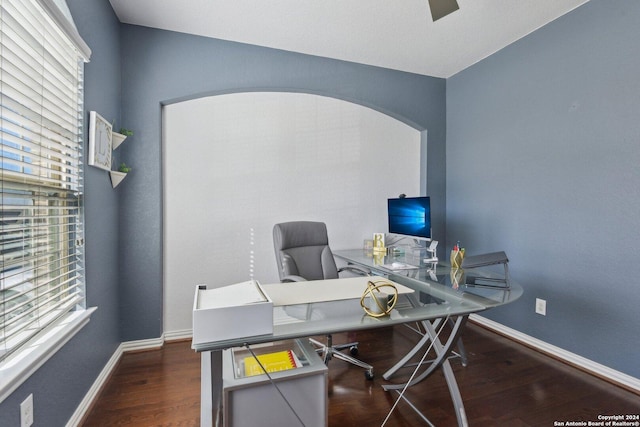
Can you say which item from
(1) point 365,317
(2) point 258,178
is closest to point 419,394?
(1) point 365,317

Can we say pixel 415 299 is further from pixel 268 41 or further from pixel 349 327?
pixel 268 41

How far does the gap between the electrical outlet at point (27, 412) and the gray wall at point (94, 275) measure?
3 cm

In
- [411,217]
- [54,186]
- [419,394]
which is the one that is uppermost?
[54,186]

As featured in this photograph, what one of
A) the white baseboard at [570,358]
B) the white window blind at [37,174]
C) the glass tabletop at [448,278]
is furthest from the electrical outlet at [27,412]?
the white baseboard at [570,358]

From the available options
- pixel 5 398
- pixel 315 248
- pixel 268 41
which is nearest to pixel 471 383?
pixel 315 248

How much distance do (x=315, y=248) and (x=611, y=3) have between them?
9.34 ft

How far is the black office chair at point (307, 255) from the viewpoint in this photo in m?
2.53

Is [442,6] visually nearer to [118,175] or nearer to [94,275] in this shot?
[118,175]

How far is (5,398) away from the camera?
3.72 ft

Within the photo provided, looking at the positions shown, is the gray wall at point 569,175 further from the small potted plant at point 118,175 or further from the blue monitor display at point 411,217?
the small potted plant at point 118,175

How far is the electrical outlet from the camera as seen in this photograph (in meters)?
1.25

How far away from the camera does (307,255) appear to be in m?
2.72

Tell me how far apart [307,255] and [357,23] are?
202cm

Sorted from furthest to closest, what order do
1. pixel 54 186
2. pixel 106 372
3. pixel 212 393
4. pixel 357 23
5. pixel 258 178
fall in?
pixel 258 178 → pixel 357 23 → pixel 106 372 → pixel 54 186 → pixel 212 393
